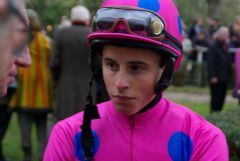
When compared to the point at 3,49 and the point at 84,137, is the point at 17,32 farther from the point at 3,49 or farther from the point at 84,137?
the point at 84,137

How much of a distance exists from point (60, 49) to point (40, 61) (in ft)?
0.98

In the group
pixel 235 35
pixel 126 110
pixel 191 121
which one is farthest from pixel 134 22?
pixel 235 35

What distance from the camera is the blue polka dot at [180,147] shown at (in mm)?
2162

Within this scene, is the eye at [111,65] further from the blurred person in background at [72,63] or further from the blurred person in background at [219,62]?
the blurred person in background at [219,62]

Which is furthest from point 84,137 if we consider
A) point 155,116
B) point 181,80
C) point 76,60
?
point 181,80

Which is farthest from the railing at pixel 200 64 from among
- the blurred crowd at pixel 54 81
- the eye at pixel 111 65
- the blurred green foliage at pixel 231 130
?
the eye at pixel 111 65

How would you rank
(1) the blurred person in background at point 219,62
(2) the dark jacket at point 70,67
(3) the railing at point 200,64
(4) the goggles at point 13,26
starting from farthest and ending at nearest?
(3) the railing at point 200,64 < (1) the blurred person in background at point 219,62 < (2) the dark jacket at point 70,67 < (4) the goggles at point 13,26

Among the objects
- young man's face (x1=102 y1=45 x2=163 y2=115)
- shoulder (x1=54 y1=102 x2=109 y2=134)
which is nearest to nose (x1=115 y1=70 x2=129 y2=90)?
young man's face (x1=102 y1=45 x2=163 y2=115)

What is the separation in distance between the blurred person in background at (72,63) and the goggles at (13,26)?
5.64 meters

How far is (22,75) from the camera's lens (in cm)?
682

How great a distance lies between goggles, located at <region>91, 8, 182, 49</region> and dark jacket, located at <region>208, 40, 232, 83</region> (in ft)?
27.5

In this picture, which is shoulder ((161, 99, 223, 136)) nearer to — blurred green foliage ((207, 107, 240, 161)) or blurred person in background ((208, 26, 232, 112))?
blurred green foliage ((207, 107, 240, 161))

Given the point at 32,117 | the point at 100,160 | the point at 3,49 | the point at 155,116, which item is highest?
the point at 3,49

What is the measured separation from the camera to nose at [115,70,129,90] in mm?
2107
